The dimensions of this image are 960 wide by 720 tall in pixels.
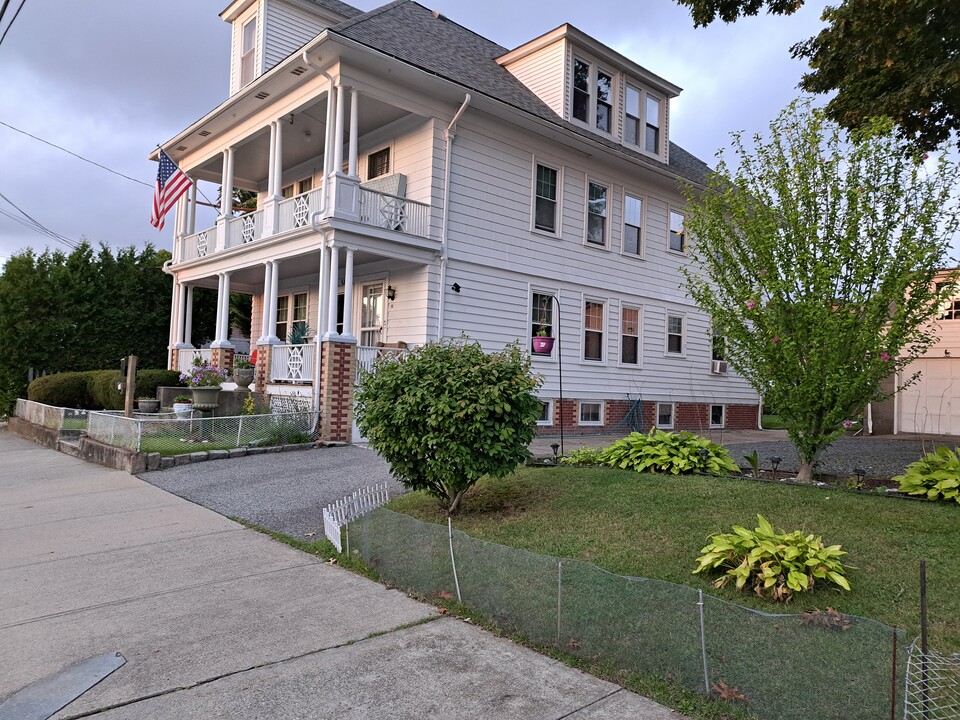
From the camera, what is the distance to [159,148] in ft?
61.3

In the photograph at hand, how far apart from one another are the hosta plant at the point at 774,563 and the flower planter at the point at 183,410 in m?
11.1

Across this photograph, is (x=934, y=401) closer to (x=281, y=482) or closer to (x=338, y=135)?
(x=338, y=135)

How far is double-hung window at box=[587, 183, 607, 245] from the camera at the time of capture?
17.2m

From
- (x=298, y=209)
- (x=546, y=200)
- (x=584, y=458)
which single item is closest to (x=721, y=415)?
(x=546, y=200)

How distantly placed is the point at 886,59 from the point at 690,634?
8342 mm

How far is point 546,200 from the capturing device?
53.3 ft

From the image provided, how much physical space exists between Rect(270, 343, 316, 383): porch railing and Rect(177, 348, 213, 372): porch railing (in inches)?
127

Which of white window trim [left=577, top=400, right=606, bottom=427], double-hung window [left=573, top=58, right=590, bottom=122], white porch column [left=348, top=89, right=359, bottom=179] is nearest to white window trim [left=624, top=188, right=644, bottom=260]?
double-hung window [left=573, top=58, right=590, bottom=122]

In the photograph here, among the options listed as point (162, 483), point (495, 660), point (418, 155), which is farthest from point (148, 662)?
point (418, 155)

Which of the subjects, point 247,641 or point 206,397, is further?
point 206,397

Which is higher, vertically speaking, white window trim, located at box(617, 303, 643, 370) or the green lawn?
white window trim, located at box(617, 303, 643, 370)

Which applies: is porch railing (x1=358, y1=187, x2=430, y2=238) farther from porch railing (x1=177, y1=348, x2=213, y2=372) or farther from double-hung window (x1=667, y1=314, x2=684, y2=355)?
double-hung window (x1=667, y1=314, x2=684, y2=355)

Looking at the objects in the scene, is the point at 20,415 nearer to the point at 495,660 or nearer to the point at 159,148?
the point at 159,148

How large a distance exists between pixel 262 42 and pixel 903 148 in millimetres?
14729
